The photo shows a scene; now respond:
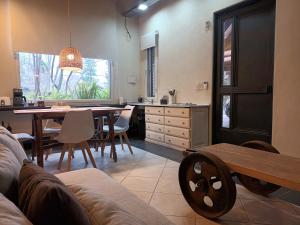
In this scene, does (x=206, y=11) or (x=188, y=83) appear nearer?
(x=206, y=11)

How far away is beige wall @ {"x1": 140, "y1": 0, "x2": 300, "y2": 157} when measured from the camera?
2.92m

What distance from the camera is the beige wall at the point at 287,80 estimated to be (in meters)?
2.89

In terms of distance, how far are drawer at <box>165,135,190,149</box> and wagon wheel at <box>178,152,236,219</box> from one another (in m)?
1.86

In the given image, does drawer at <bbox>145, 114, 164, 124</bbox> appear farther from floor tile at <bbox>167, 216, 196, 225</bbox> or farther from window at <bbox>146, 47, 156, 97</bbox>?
floor tile at <bbox>167, 216, 196, 225</bbox>

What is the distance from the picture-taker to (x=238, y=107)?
3867mm

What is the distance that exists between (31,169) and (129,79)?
517 centimetres

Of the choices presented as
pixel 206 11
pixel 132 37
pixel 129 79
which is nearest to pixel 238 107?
pixel 206 11

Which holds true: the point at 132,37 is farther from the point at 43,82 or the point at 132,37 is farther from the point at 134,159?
→ the point at 134,159

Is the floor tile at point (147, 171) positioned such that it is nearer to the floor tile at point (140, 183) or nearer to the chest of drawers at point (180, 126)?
the floor tile at point (140, 183)

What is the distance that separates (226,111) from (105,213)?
3.61 meters

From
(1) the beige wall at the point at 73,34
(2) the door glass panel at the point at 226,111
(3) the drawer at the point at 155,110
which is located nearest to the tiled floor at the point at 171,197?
(3) the drawer at the point at 155,110

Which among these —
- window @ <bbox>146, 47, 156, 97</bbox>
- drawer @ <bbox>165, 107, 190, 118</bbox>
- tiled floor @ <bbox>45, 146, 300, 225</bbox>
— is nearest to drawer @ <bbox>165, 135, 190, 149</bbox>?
drawer @ <bbox>165, 107, 190, 118</bbox>

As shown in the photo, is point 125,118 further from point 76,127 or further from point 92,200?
point 92,200

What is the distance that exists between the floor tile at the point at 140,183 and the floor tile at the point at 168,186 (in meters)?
0.06
